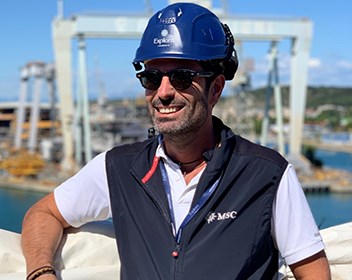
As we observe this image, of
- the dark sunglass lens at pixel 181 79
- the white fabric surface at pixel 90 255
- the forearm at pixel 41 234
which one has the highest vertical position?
the dark sunglass lens at pixel 181 79

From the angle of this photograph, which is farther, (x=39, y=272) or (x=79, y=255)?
(x=79, y=255)

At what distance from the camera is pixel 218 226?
1.24 m

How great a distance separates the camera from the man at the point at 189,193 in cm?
125

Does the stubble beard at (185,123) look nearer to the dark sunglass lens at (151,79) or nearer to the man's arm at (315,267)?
the dark sunglass lens at (151,79)

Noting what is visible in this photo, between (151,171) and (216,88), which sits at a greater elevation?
(216,88)

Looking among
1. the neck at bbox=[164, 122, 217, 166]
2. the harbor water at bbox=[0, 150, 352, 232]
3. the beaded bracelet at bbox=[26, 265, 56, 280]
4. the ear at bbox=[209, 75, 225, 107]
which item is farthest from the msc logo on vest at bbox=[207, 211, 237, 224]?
the harbor water at bbox=[0, 150, 352, 232]

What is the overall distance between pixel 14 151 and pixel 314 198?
21216 millimetres

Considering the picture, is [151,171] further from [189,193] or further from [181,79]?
[181,79]

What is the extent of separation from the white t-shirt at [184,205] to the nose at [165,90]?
14cm

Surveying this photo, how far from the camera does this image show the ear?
1354 millimetres

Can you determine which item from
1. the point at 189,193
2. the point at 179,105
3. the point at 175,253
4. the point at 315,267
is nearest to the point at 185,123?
the point at 179,105

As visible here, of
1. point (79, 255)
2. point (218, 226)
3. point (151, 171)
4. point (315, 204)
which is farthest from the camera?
point (315, 204)

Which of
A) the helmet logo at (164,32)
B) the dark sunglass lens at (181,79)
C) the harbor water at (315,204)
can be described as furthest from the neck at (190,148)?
the harbor water at (315,204)

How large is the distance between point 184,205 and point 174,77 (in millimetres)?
270
